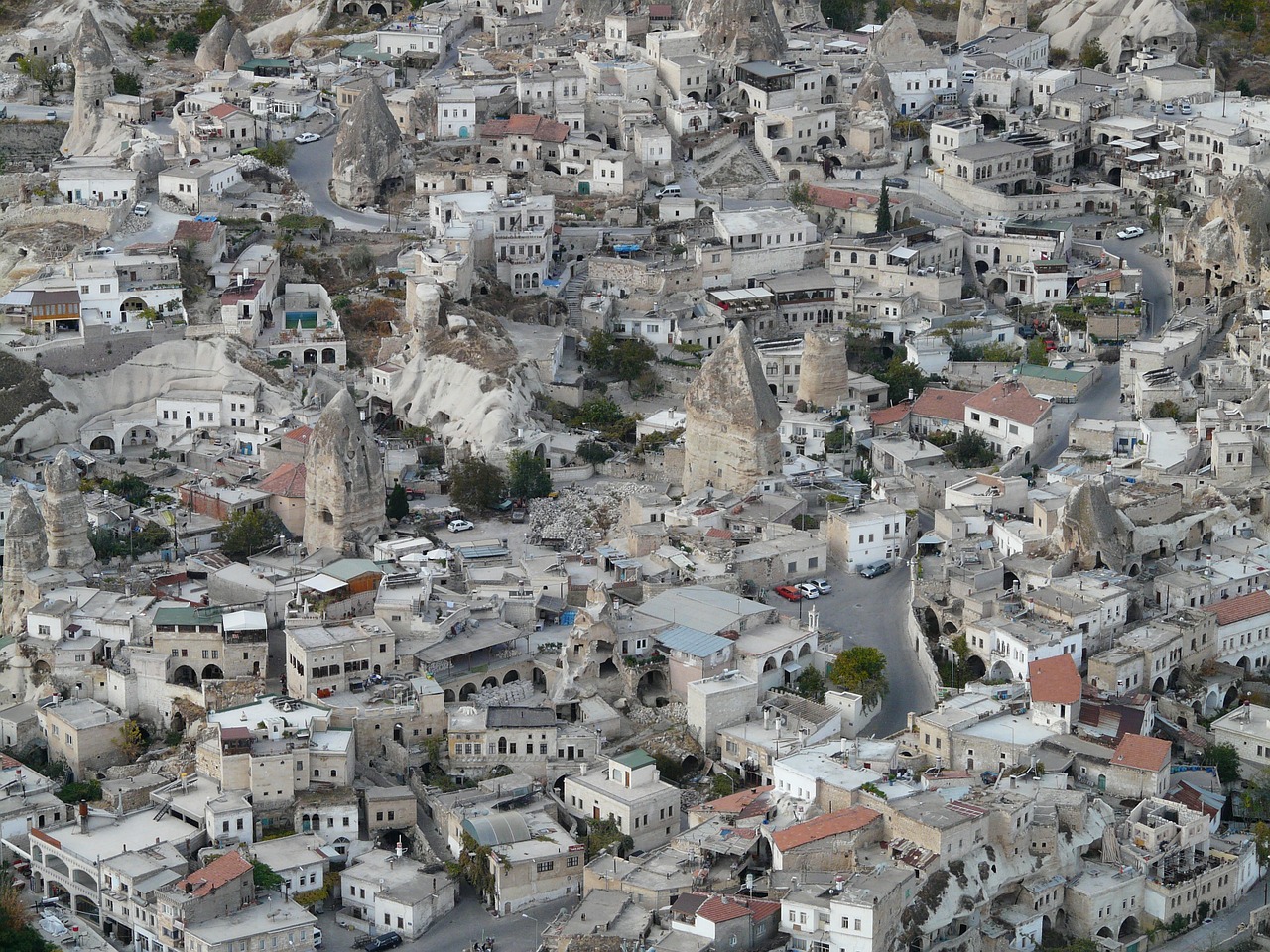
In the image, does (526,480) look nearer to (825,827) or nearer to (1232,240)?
(825,827)

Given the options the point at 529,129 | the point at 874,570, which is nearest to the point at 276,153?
the point at 529,129

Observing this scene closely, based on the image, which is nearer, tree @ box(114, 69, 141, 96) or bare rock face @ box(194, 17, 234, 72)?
tree @ box(114, 69, 141, 96)

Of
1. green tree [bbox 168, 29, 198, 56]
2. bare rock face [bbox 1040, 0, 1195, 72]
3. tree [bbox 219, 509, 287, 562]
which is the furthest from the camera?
green tree [bbox 168, 29, 198, 56]

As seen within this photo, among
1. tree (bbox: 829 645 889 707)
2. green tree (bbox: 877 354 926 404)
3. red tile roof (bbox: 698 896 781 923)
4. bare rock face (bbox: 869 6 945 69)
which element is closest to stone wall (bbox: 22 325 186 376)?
green tree (bbox: 877 354 926 404)

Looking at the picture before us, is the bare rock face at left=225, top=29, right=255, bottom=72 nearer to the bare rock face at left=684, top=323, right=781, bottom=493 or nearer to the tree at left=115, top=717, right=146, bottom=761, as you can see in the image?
the bare rock face at left=684, top=323, right=781, bottom=493

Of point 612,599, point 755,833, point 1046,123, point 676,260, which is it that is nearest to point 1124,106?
point 1046,123

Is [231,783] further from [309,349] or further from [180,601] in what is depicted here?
[309,349]

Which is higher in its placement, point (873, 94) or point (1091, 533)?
point (873, 94)
